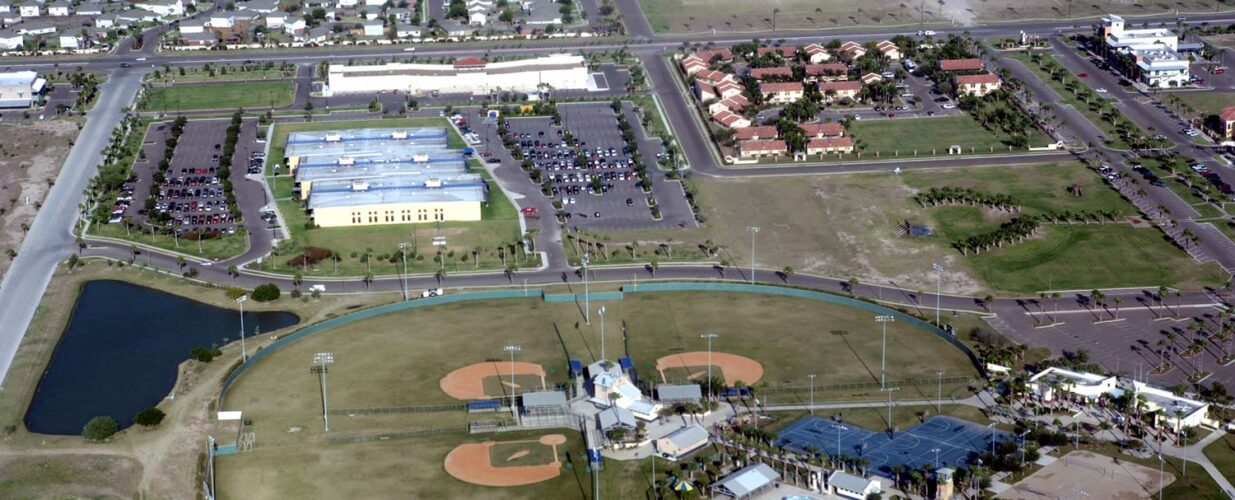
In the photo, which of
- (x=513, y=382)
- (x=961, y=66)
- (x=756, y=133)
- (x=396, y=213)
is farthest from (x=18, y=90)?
(x=961, y=66)

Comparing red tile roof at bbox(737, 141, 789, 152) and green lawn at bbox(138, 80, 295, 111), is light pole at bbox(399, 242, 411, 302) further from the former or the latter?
green lawn at bbox(138, 80, 295, 111)

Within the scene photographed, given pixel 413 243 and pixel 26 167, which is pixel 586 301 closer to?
pixel 413 243

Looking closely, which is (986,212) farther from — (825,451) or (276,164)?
(276,164)

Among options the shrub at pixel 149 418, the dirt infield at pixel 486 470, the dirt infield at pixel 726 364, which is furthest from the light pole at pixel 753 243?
the shrub at pixel 149 418

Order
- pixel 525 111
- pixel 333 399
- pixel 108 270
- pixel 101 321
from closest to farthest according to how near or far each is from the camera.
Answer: pixel 333 399 < pixel 101 321 < pixel 108 270 < pixel 525 111

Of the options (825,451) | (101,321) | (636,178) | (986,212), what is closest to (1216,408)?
(825,451)
